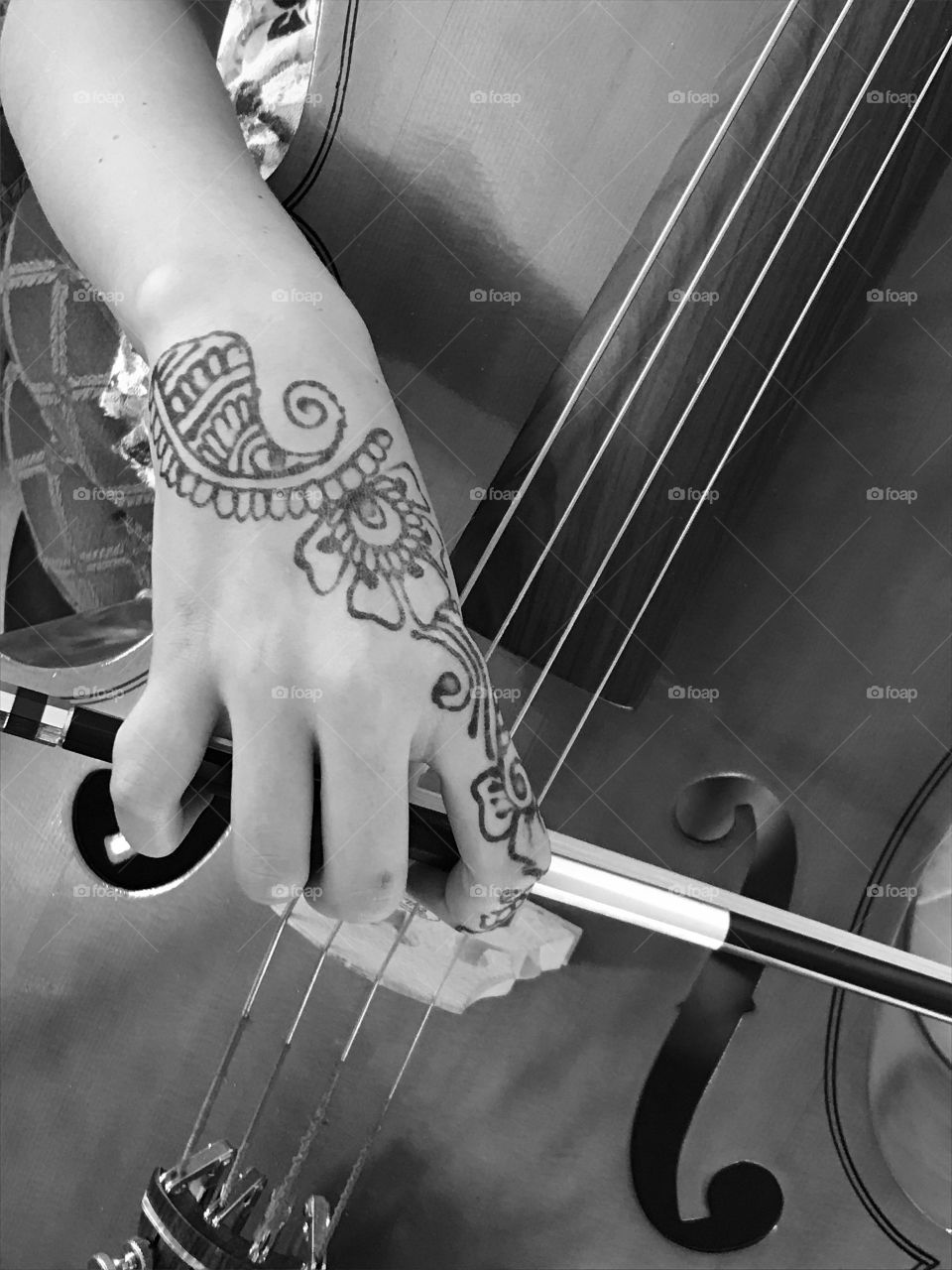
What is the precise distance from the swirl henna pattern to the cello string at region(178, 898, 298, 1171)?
17 centimetres

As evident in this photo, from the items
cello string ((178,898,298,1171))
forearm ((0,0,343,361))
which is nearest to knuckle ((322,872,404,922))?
cello string ((178,898,298,1171))

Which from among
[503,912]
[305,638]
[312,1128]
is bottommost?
[312,1128]

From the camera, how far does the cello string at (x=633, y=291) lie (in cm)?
50

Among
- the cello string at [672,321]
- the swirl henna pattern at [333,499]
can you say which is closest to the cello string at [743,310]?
the cello string at [672,321]

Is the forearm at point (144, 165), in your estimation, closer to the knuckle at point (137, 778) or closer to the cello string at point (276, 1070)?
the knuckle at point (137, 778)

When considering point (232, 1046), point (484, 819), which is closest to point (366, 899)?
point (484, 819)

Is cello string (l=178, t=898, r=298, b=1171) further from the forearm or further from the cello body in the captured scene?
the forearm

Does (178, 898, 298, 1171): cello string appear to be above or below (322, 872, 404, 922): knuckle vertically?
below

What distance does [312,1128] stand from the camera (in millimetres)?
497

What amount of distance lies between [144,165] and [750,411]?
1.00 feet

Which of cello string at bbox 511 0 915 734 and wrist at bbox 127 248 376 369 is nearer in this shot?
wrist at bbox 127 248 376 369

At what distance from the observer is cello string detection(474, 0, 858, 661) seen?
1.62ft

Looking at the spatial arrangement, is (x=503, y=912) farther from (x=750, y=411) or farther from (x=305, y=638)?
(x=750, y=411)

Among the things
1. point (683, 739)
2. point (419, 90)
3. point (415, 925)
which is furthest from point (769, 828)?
point (419, 90)
